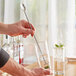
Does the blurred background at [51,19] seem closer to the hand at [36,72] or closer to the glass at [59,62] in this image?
the glass at [59,62]

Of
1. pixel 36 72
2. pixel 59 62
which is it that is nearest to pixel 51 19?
pixel 59 62

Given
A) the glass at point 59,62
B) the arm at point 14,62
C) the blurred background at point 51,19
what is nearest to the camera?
the arm at point 14,62

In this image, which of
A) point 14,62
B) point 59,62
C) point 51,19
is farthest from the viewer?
point 51,19

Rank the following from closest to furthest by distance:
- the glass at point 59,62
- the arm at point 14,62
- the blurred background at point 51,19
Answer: the arm at point 14,62 < the glass at point 59,62 < the blurred background at point 51,19

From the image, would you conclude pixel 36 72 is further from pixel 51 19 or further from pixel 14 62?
pixel 51 19

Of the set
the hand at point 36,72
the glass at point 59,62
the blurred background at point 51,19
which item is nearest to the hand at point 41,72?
the hand at point 36,72

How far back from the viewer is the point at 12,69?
936mm

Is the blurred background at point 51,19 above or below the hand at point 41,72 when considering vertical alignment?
above

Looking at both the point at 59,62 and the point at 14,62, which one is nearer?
the point at 14,62

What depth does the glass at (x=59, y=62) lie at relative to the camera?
1258 mm

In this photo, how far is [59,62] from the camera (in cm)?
133

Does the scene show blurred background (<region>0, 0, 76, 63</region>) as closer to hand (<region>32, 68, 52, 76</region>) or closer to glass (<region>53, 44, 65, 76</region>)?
glass (<region>53, 44, 65, 76</region>)

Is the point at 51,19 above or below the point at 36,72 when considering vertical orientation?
above

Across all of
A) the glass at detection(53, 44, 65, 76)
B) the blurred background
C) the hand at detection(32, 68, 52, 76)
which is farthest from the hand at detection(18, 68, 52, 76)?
the blurred background
